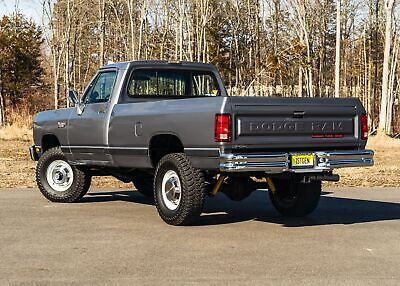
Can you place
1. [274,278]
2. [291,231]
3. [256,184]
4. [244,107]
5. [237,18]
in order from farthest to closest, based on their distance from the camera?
1. [237,18]
2. [256,184]
3. [291,231]
4. [244,107]
5. [274,278]

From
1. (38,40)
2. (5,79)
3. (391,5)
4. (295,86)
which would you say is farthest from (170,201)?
(295,86)

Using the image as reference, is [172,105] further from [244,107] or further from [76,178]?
[76,178]

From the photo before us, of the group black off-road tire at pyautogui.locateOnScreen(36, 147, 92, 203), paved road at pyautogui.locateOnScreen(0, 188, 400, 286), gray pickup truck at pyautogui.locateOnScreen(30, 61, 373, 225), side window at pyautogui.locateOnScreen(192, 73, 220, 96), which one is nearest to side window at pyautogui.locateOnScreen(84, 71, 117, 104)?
gray pickup truck at pyautogui.locateOnScreen(30, 61, 373, 225)

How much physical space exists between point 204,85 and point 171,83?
0.61 m

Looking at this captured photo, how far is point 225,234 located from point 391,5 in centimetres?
2892

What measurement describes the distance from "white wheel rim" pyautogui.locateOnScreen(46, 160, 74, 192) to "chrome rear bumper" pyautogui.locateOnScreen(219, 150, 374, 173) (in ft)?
13.9

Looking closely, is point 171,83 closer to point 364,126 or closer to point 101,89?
point 101,89

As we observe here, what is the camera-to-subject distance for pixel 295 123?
8.26m

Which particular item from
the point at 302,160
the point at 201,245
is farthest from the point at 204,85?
the point at 201,245

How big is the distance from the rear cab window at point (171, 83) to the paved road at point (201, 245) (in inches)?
70.8

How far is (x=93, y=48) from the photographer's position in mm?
71375

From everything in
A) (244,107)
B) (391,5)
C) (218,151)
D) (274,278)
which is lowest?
(274,278)

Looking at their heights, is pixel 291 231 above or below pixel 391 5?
below

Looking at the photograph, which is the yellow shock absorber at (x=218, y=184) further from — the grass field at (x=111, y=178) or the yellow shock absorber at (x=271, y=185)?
the grass field at (x=111, y=178)
